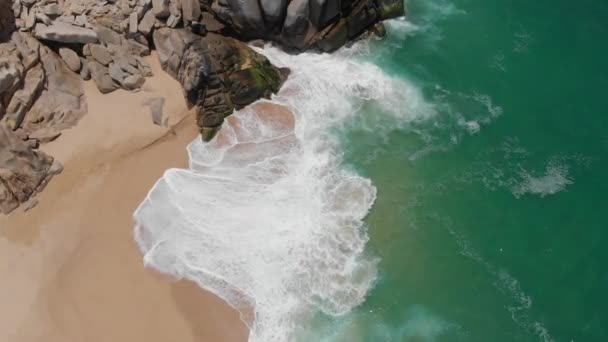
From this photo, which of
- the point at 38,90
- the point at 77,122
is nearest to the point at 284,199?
the point at 77,122

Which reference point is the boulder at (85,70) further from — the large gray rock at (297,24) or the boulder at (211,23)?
the large gray rock at (297,24)

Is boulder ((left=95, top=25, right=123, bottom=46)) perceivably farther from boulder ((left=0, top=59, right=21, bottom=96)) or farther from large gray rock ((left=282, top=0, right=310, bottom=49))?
large gray rock ((left=282, top=0, right=310, bottom=49))

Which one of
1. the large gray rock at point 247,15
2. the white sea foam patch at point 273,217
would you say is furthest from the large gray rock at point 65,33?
the white sea foam patch at point 273,217

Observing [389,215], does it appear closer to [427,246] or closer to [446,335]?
[427,246]

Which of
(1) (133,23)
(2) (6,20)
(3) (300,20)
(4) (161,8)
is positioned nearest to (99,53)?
(1) (133,23)

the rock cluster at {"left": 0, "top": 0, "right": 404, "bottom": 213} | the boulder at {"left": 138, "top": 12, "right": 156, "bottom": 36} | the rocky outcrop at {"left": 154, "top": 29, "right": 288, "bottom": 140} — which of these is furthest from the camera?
the boulder at {"left": 138, "top": 12, "right": 156, "bottom": 36}

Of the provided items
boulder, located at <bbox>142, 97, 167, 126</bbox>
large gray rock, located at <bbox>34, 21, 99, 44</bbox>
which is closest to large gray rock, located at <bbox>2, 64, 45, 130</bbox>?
large gray rock, located at <bbox>34, 21, 99, 44</bbox>

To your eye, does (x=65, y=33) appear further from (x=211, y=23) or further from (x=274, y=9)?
(x=274, y=9)
